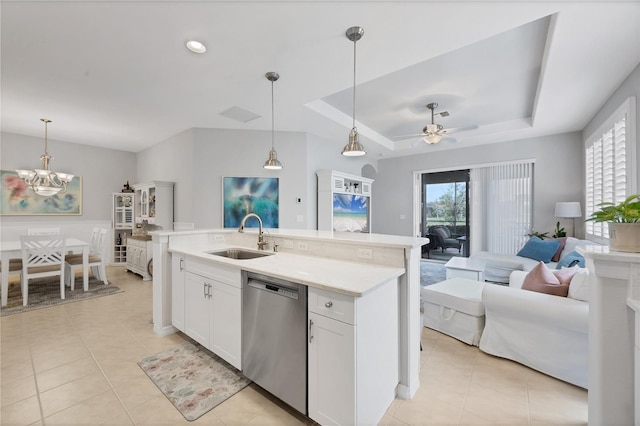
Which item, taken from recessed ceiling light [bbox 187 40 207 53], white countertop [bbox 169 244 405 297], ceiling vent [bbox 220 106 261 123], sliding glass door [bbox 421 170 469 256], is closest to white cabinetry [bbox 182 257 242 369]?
white countertop [bbox 169 244 405 297]

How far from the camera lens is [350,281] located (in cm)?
153

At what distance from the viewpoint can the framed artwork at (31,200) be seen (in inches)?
198

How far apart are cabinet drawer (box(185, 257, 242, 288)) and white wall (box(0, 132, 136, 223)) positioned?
5268 millimetres

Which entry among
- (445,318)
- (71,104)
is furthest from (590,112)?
(71,104)

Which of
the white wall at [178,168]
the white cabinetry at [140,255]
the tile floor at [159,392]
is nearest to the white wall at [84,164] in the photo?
the white wall at [178,168]

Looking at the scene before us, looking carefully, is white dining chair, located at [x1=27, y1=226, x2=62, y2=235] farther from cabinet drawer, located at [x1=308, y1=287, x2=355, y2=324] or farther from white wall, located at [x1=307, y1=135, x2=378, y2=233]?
cabinet drawer, located at [x1=308, y1=287, x2=355, y2=324]

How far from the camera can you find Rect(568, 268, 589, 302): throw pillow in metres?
1.94

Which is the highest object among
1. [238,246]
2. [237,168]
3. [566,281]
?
[237,168]

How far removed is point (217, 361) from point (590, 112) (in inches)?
221

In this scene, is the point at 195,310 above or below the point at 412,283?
below

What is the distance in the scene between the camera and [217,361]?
7.50ft

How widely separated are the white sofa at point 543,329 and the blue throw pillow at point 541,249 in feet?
8.52

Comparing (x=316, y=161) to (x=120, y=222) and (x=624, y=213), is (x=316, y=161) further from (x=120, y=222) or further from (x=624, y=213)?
(x=120, y=222)

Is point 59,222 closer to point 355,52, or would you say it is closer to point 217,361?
point 217,361
